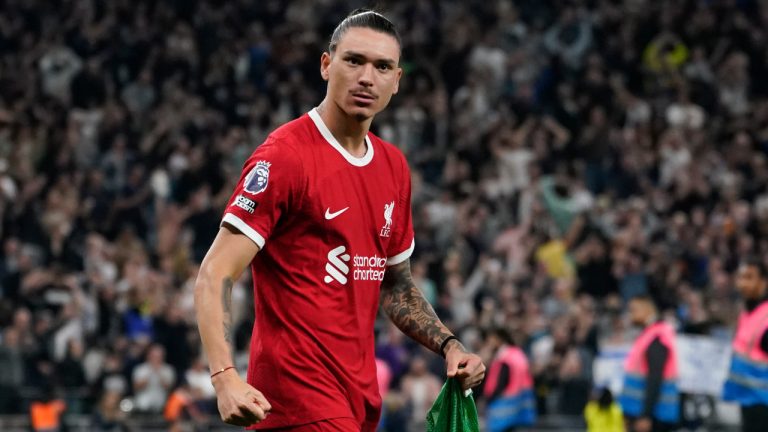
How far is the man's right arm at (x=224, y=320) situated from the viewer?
425cm

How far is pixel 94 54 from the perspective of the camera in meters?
18.9

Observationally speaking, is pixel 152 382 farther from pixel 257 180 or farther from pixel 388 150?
pixel 257 180

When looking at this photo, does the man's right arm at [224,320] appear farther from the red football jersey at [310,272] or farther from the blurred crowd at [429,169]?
the blurred crowd at [429,169]

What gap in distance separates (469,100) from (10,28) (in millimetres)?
6208

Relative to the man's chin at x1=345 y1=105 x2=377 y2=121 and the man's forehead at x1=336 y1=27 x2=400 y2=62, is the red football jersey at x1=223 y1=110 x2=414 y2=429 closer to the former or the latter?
the man's chin at x1=345 y1=105 x2=377 y2=121

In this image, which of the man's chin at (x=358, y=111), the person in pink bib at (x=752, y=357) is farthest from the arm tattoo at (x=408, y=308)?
the person in pink bib at (x=752, y=357)

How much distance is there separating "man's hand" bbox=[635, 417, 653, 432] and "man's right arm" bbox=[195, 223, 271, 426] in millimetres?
8016

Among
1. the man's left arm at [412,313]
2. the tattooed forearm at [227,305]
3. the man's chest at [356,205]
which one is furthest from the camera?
the man's left arm at [412,313]

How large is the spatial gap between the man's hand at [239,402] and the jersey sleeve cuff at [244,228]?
18.2 inches

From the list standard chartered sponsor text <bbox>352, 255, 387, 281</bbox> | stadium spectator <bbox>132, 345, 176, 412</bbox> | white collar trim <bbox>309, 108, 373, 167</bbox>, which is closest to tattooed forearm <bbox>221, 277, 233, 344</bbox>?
standard chartered sponsor text <bbox>352, 255, 387, 281</bbox>

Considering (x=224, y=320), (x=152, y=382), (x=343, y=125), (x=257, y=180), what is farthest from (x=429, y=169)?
(x=224, y=320)

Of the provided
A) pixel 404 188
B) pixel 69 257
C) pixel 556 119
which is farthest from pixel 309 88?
pixel 404 188

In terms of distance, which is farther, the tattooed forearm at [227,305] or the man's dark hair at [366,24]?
the man's dark hair at [366,24]

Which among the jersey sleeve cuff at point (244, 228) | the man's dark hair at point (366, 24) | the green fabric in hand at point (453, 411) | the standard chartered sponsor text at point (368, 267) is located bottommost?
the green fabric in hand at point (453, 411)
